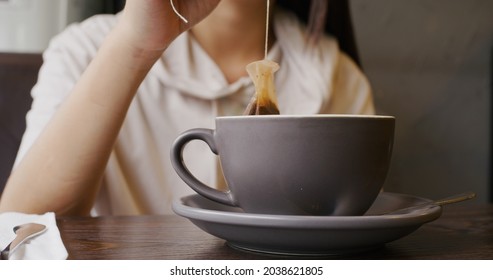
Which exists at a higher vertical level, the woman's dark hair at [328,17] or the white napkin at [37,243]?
the woman's dark hair at [328,17]

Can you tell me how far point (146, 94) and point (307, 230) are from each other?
0.61 m

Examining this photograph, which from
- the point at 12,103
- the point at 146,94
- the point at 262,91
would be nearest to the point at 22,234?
the point at 262,91

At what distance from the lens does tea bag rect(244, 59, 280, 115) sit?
0.35 m

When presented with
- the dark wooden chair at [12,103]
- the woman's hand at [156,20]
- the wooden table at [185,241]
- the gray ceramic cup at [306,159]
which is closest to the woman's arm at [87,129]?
the woman's hand at [156,20]

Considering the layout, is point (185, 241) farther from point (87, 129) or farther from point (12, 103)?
point (12, 103)

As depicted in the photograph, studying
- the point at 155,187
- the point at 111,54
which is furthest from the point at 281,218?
the point at 155,187

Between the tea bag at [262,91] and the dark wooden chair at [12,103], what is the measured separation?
0.77m

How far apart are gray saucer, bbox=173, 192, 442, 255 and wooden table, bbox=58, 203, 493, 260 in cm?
1

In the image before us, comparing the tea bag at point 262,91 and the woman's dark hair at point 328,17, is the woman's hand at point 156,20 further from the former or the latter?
the woman's dark hair at point 328,17

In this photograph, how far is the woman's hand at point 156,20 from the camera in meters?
0.46

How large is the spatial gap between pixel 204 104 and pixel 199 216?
57 centimetres

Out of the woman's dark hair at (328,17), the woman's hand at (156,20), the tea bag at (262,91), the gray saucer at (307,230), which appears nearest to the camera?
the gray saucer at (307,230)

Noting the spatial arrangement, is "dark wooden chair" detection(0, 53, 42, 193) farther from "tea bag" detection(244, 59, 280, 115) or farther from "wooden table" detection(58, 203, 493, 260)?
"tea bag" detection(244, 59, 280, 115)

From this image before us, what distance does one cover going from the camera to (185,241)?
1.07ft
